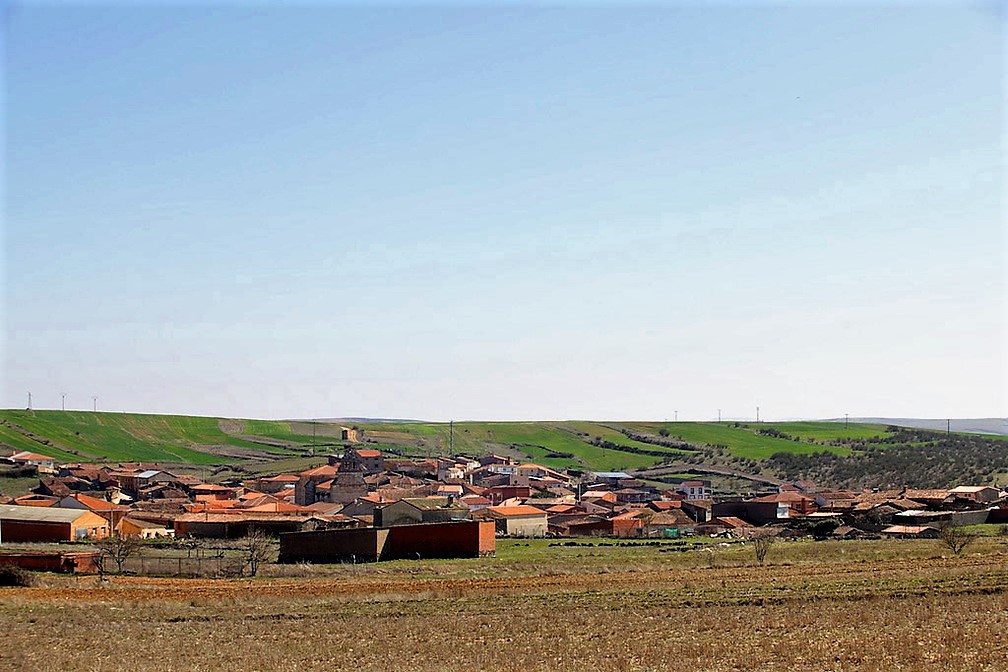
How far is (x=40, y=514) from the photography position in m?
68.6

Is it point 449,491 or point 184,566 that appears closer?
point 184,566

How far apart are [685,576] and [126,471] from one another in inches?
3391

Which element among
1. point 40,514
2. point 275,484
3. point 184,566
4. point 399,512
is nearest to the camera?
point 184,566

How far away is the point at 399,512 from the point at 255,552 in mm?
24194

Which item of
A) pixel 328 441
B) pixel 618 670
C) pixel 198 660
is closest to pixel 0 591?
pixel 198 660

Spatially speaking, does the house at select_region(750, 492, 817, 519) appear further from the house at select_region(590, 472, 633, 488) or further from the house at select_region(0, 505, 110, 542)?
the house at select_region(0, 505, 110, 542)

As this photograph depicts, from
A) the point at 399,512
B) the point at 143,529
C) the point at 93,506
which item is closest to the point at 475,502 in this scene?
the point at 399,512

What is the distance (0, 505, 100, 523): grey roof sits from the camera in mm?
66812

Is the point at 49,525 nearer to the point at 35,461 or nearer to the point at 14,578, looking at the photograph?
the point at 14,578

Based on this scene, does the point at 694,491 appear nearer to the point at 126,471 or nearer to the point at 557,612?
the point at 126,471

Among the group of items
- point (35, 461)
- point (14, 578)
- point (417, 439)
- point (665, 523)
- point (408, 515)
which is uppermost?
point (417, 439)

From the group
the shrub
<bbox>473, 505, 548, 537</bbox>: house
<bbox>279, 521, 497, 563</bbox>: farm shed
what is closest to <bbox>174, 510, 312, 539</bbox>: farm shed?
<bbox>279, 521, 497, 563</bbox>: farm shed

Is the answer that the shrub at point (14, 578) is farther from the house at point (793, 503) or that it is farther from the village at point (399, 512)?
the house at point (793, 503)

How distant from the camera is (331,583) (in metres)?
38.7
